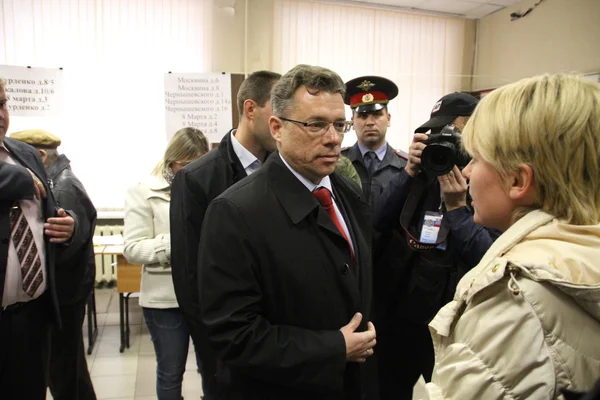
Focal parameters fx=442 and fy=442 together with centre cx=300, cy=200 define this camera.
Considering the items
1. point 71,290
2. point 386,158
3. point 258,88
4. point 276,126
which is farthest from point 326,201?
point 71,290

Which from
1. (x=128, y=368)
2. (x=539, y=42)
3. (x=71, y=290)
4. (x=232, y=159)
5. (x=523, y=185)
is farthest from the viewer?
(x=539, y=42)

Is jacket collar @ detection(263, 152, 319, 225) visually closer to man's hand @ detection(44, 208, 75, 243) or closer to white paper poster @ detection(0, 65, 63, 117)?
man's hand @ detection(44, 208, 75, 243)

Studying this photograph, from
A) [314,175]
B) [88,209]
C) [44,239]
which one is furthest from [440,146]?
[88,209]

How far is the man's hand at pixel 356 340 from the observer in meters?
1.13

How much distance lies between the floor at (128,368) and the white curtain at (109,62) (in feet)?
4.82

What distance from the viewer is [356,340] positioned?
114 centimetres

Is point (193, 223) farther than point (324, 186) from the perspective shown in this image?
Yes

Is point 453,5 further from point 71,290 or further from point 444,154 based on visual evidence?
point 71,290

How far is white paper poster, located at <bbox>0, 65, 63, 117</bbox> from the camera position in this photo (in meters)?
4.12

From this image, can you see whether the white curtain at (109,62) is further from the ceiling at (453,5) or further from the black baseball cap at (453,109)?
the black baseball cap at (453,109)

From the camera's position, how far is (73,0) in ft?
14.0

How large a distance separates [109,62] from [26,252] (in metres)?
3.36

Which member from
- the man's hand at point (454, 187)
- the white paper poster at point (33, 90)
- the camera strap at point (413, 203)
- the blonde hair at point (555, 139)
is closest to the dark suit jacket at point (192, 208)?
the camera strap at point (413, 203)

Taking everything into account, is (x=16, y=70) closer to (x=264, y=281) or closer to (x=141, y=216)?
→ (x=141, y=216)
